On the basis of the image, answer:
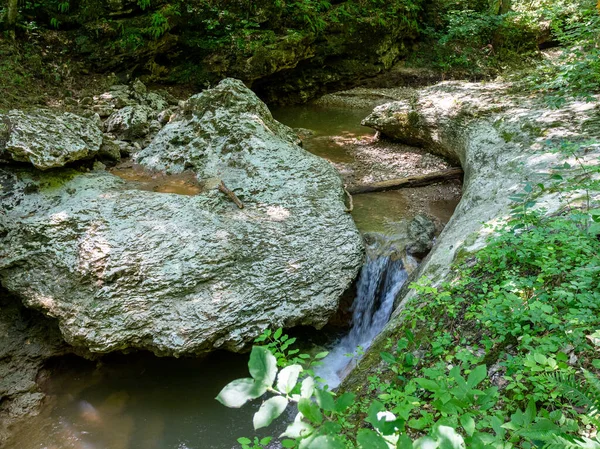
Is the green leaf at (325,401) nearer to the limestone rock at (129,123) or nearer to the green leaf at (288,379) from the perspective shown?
the green leaf at (288,379)

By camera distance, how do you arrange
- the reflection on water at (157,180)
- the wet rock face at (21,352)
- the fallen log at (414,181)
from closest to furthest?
the wet rock face at (21,352)
the reflection on water at (157,180)
the fallen log at (414,181)

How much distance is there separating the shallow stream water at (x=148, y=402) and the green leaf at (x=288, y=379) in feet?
9.33

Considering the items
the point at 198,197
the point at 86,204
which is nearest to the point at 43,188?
the point at 86,204

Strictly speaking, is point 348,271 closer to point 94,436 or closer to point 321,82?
point 94,436

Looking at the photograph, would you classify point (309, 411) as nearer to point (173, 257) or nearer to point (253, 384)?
point (253, 384)

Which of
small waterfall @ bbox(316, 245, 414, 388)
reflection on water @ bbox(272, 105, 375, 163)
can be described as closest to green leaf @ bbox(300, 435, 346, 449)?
small waterfall @ bbox(316, 245, 414, 388)

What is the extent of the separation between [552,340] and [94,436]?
3683 millimetres

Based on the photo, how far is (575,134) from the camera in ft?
13.9

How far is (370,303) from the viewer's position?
14.9 feet

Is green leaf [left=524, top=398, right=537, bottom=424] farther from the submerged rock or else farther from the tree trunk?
the tree trunk

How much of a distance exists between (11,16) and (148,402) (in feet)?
24.5

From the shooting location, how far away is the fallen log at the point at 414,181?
240 inches

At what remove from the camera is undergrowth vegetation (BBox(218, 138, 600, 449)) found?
1039mm

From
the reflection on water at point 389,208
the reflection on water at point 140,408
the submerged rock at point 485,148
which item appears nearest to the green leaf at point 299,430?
the submerged rock at point 485,148
